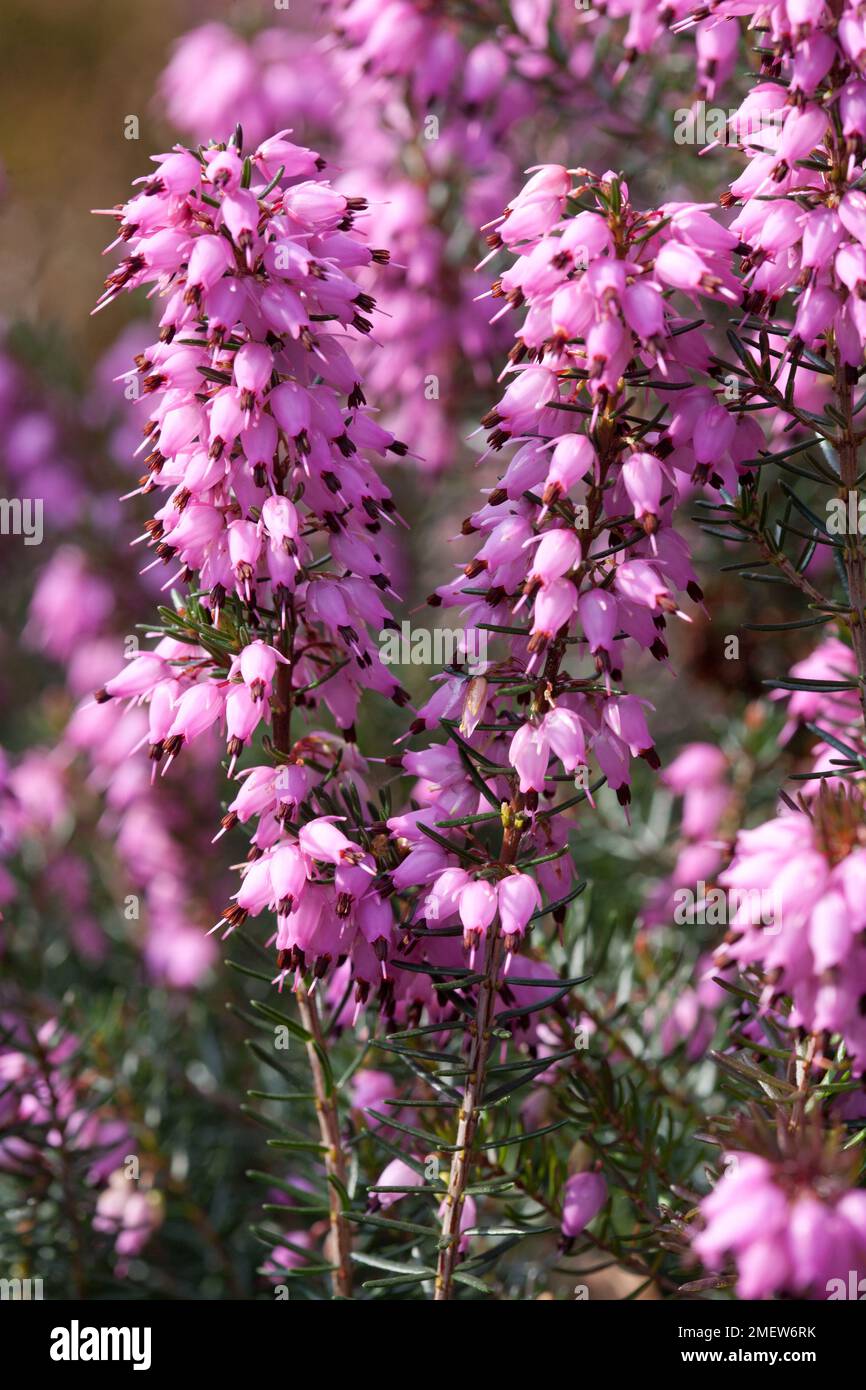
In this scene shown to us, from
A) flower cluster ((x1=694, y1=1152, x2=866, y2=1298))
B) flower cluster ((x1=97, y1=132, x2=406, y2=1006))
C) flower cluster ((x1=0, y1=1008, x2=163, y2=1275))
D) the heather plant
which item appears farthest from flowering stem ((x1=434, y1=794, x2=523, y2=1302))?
flower cluster ((x1=0, y1=1008, x2=163, y2=1275))

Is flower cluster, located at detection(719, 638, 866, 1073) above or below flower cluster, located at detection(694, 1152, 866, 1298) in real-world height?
above

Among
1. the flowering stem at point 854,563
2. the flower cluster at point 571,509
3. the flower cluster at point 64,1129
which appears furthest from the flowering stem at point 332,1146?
→ the flowering stem at point 854,563

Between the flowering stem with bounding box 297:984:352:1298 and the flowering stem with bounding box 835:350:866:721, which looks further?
the flowering stem with bounding box 297:984:352:1298

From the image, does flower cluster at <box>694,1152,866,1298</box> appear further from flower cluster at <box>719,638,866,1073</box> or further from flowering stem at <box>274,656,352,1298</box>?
flowering stem at <box>274,656,352,1298</box>

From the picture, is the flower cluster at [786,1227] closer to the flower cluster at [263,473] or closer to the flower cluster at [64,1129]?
the flower cluster at [263,473]

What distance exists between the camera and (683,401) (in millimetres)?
1470

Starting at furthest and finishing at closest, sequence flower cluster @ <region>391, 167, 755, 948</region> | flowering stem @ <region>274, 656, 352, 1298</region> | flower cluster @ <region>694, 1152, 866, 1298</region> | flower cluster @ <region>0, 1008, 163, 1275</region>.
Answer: flower cluster @ <region>0, 1008, 163, 1275</region>, flowering stem @ <region>274, 656, 352, 1298</region>, flower cluster @ <region>391, 167, 755, 948</region>, flower cluster @ <region>694, 1152, 866, 1298</region>

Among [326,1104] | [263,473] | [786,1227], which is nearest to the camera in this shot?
[786,1227]

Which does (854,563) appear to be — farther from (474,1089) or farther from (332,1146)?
(332,1146)

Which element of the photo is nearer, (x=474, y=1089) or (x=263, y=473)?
(x=263, y=473)

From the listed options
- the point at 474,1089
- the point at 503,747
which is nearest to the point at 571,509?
the point at 503,747

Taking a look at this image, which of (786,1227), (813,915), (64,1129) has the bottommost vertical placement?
(786,1227)

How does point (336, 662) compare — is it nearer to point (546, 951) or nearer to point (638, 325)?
point (638, 325)
